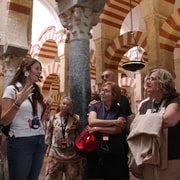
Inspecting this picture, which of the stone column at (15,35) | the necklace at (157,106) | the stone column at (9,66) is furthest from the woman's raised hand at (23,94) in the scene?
the stone column at (9,66)

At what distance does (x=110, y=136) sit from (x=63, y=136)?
2.80 feet

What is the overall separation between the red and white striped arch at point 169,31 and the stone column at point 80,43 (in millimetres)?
2431

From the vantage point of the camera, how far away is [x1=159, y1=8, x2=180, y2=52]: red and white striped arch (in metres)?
6.20

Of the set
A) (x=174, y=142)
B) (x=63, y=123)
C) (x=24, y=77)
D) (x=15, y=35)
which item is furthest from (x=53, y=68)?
(x=174, y=142)

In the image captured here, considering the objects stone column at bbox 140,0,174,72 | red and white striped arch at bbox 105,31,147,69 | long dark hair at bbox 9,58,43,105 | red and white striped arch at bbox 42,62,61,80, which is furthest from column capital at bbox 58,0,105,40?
red and white striped arch at bbox 42,62,61,80

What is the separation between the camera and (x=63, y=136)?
3471mm

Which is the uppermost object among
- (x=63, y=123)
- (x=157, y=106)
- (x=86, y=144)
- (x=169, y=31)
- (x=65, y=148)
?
(x=169, y=31)

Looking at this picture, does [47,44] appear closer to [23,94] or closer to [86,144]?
[86,144]

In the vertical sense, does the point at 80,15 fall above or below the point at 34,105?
above

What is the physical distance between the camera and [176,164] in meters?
2.08

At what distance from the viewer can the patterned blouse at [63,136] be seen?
3.41 m

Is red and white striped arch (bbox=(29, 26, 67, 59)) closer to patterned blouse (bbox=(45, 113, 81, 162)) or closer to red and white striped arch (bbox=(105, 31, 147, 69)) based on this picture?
red and white striped arch (bbox=(105, 31, 147, 69))

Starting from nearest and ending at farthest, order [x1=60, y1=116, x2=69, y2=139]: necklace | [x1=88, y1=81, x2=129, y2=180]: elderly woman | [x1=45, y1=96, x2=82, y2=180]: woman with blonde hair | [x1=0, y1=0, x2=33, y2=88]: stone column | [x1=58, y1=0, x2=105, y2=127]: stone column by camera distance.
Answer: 1. [x1=88, y1=81, x2=129, y2=180]: elderly woman
2. [x1=45, y1=96, x2=82, y2=180]: woman with blonde hair
3. [x1=60, y1=116, x2=69, y2=139]: necklace
4. [x1=58, y1=0, x2=105, y2=127]: stone column
5. [x1=0, y1=0, x2=33, y2=88]: stone column

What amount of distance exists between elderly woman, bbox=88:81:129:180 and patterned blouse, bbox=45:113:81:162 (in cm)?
54
